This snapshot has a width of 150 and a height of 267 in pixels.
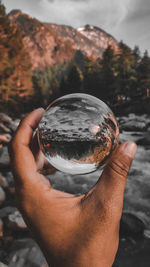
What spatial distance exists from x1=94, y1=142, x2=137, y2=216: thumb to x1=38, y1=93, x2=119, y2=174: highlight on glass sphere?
0.14 meters

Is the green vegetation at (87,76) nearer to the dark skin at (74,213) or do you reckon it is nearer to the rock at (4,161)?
the rock at (4,161)

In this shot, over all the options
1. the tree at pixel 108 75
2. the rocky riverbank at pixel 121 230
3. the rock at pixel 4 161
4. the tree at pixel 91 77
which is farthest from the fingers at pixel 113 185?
the tree at pixel 91 77

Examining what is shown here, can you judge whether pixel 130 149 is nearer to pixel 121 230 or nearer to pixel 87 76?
pixel 121 230

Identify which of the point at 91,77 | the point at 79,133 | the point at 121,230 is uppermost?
the point at 91,77

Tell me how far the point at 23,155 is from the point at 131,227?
4.05m

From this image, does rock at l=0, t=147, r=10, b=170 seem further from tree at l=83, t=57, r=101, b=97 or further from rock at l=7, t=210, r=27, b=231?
tree at l=83, t=57, r=101, b=97

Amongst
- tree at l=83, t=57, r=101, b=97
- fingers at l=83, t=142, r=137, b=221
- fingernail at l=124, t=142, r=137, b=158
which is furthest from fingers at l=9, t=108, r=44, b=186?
tree at l=83, t=57, r=101, b=97

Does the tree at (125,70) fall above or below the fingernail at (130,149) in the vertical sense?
above

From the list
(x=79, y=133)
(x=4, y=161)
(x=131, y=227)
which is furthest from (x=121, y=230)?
(x=4, y=161)

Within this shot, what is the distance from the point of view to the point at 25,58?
25781 millimetres

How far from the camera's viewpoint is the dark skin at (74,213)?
135 centimetres

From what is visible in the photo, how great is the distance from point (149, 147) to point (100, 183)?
10145 mm

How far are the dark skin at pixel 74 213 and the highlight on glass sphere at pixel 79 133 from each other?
0.20 m

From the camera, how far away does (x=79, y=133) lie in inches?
58.8
